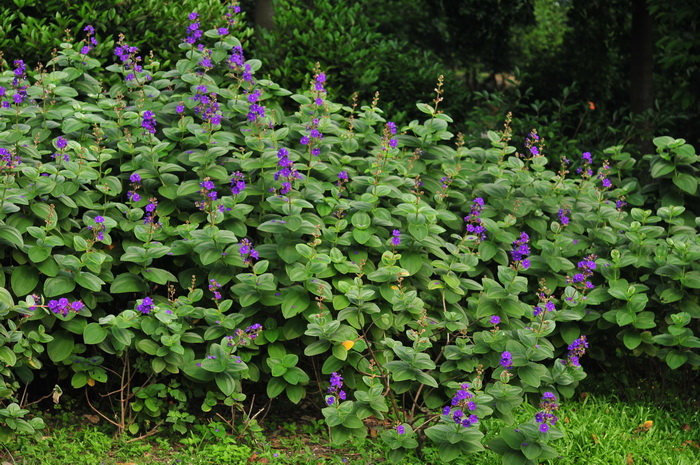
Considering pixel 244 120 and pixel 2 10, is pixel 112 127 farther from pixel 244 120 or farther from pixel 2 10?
pixel 2 10

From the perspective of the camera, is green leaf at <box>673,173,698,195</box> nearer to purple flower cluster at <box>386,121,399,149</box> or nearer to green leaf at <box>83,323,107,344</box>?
purple flower cluster at <box>386,121,399,149</box>

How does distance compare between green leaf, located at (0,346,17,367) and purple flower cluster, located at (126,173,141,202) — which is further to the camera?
purple flower cluster, located at (126,173,141,202)

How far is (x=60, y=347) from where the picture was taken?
11.9 ft

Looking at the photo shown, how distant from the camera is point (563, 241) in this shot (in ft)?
14.1

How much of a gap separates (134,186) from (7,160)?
2.16ft

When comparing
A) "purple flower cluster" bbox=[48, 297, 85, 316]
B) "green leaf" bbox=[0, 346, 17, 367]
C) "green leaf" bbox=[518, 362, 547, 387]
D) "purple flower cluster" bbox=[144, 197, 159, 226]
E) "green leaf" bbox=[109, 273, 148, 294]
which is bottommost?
"green leaf" bbox=[518, 362, 547, 387]

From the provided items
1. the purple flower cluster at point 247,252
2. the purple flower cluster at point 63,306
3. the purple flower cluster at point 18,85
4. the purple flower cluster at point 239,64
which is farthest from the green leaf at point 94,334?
the purple flower cluster at point 239,64

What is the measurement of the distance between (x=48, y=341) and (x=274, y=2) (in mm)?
5998

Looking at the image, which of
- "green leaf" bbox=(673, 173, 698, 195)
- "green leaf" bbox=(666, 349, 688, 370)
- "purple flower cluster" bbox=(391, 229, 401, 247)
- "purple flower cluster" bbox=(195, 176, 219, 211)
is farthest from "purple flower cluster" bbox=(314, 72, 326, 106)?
"green leaf" bbox=(666, 349, 688, 370)

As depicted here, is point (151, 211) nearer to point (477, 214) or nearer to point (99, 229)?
point (99, 229)

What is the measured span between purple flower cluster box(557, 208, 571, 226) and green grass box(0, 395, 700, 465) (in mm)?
1091

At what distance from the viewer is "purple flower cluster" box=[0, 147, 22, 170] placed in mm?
3622

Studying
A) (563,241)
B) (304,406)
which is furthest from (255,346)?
(563,241)

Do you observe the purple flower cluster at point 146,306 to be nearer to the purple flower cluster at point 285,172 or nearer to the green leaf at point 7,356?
the green leaf at point 7,356
